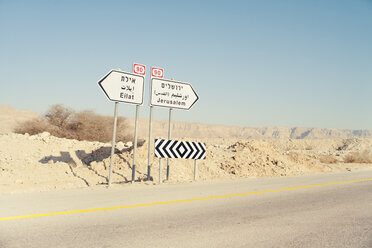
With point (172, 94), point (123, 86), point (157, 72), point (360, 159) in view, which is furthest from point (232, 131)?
point (123, 86)

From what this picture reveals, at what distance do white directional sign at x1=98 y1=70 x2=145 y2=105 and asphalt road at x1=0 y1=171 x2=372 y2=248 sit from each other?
12.2 ft

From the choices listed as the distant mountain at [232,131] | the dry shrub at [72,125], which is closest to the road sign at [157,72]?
the dry shrub at [72,125]

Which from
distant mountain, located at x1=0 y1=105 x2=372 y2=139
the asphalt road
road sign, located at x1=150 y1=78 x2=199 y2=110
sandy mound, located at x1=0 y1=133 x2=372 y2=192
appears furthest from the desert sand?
distant mountain, located at x1=0 y1=105 x2=372 y2=139

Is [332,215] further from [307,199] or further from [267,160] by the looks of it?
[267,160]

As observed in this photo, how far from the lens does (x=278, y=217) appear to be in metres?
6.05

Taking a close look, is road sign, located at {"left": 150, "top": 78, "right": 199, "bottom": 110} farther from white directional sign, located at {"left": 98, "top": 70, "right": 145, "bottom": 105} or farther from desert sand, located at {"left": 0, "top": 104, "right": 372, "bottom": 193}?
desert sand, located at {"left": 0, "top": 104, "right": 372, "bottom": 193}

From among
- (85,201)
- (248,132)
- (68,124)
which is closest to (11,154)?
(85,201)

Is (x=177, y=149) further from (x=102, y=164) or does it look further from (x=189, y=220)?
(x=189, y=220)

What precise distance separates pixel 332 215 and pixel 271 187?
4.07 meters

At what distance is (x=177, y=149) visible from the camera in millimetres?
12133

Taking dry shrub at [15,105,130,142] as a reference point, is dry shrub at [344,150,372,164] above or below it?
below

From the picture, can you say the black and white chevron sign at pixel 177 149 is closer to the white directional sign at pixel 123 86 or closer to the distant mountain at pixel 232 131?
the white directional sign at pixel 123 86

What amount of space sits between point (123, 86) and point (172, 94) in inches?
90.2

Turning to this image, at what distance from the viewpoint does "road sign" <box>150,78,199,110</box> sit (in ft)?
39.8
